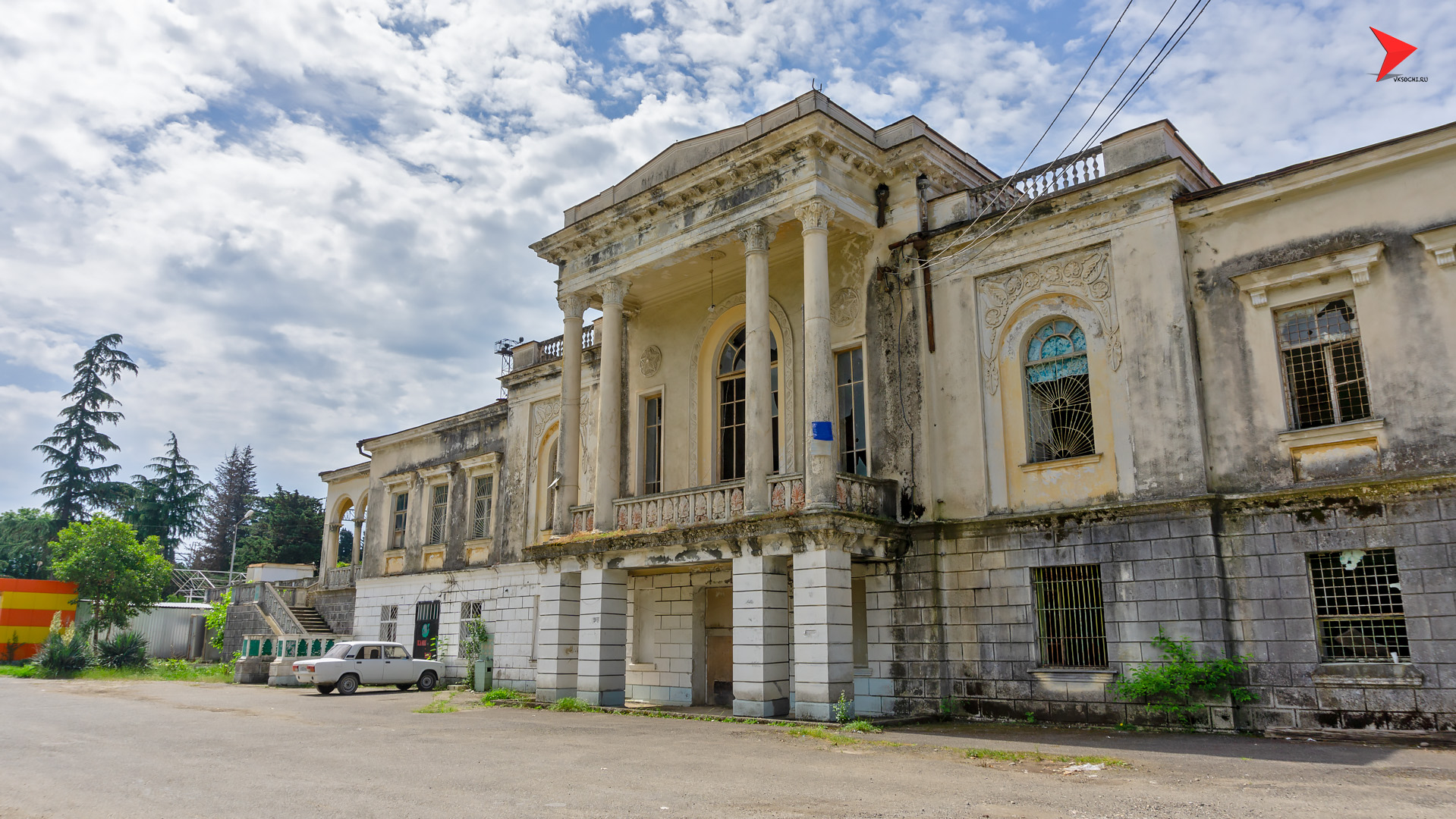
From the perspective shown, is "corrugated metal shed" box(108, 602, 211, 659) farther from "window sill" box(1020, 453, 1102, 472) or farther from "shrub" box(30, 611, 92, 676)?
"window sill" box(1020, 453, 1102, 472)

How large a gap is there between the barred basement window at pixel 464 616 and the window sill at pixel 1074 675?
57.1ft

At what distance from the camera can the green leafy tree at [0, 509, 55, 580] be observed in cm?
5713

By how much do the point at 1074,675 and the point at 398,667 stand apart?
722 inches

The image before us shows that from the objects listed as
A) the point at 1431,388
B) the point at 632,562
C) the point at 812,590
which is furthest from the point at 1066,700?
the point at 632,562

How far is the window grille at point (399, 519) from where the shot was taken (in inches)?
1258

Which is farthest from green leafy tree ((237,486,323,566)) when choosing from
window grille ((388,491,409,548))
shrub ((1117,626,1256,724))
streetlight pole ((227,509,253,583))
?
shrub ((1117,626,1256,724))

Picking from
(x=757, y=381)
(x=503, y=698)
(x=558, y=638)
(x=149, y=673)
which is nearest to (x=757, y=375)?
(x=757, y=381)

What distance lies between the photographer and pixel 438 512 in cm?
3066

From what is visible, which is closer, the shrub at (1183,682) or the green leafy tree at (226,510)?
the shrub at (1183,682)

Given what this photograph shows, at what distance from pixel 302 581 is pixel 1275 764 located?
3497 centimetres

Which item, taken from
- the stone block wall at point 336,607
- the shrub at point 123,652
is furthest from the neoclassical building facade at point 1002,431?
the shrub at point 123,652

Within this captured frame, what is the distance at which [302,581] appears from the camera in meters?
36.8

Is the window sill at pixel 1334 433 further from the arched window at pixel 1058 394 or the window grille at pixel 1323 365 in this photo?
the arched window at pixel 1058 394

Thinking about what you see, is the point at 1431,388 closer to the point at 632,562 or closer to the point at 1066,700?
the point at 1066,700
